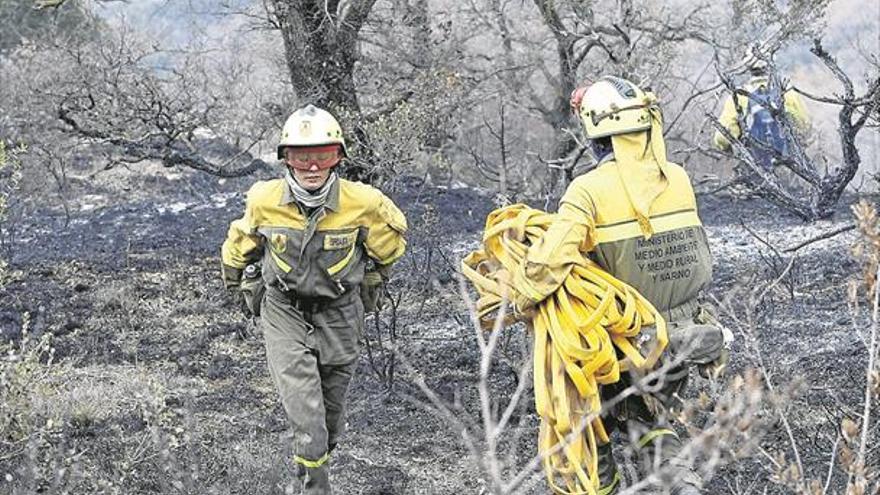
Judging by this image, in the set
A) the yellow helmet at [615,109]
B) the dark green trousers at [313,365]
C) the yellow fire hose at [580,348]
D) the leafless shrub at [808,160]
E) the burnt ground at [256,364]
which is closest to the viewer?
the yellow fire hose at [580,348]

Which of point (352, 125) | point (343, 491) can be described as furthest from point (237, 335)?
point (343, 491)

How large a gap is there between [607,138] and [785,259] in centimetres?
634

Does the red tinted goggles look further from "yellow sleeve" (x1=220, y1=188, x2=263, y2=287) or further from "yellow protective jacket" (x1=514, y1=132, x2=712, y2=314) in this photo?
"yellow protective jacket" (x1=514, y1=132, x2=712, y2=314)

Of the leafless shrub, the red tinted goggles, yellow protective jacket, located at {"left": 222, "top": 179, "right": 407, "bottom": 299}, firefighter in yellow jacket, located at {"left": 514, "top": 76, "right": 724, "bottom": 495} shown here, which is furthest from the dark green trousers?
the leafless shrub

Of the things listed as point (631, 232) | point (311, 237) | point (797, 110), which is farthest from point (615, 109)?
point (797, 110)

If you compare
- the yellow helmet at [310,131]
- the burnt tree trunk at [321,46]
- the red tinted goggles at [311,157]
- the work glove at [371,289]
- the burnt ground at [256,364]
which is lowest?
the burnt ground at [256,364]

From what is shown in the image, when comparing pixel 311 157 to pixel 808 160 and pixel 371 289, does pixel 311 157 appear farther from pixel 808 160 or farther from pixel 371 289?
pixel 808 160

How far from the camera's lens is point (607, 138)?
5156mm

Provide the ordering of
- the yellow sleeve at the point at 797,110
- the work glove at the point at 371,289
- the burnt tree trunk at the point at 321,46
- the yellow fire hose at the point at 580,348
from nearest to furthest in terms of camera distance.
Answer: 1. the yellow fire hose at the point at 580,348
2. the work glove at the point at 371,289
3. the burnt tree trunk at the point at 321,46
4. the yellow sleeve at the point at 797,110

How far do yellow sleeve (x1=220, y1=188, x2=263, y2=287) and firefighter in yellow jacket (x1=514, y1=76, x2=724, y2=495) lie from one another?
1347 mm

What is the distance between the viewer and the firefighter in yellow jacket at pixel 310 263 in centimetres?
562

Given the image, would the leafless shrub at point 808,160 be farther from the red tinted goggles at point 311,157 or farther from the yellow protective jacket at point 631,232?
the red tinted goggles at point 311,157

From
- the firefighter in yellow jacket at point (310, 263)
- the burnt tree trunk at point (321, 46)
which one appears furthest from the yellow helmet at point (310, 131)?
the burnt tree trunk at point (321, 46)

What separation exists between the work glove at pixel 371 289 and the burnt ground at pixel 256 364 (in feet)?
2.66
